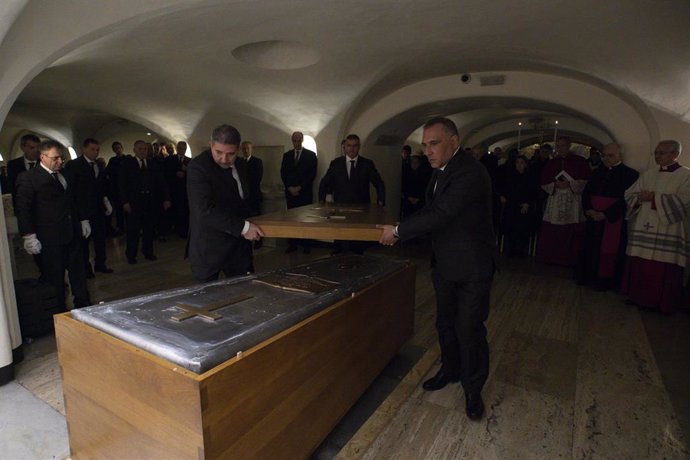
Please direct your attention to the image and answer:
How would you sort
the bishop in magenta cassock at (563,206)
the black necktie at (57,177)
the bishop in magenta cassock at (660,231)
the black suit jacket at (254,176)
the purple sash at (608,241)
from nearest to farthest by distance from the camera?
the black necktie at (57,177), the bishop in magenta cassock at (660,231), the purple sash at (608,241), the bishop in magenta cassock at (563,206), the black suit jacket at (254,176)

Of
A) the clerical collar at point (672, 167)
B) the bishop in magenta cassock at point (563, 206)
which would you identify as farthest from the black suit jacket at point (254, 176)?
the clerical collar at point (672, 167)

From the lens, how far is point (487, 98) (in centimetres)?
594

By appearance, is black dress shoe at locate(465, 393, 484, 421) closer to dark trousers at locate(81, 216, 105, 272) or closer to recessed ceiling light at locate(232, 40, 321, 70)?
recessed ceiling light at locate(232, 40, 321, 70)

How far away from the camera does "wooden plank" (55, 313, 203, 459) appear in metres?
1.23

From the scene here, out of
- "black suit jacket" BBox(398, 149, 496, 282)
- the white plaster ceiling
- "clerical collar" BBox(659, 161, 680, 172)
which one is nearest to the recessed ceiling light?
the white plaster ceiling

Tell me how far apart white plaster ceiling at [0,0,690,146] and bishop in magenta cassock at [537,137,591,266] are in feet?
3.49

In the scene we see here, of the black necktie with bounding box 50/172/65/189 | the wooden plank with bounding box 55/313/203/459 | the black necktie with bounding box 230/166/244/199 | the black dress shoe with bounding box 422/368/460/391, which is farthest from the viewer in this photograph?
the black necktie with bounding box 50/172/65/189

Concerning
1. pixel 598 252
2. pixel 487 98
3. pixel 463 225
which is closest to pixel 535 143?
pixel 487 98

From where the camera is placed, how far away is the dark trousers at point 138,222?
18.3ft

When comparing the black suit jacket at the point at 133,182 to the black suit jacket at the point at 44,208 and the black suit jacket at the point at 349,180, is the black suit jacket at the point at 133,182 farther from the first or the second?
the black suit jacket at the point at 349,180

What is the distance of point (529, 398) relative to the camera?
2.47 metres

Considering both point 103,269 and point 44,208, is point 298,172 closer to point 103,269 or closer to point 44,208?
point 103,269

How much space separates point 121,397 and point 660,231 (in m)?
4.52

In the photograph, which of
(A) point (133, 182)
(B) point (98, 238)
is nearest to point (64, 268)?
(B) point (98, 238)
